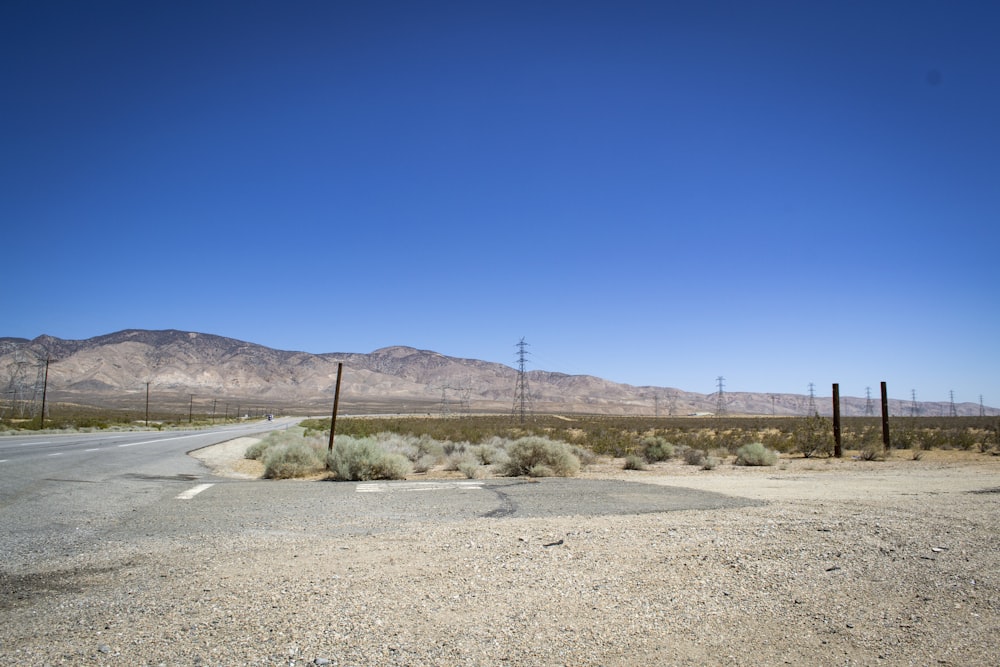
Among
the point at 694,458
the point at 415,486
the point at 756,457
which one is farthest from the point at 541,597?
the point at 756,457

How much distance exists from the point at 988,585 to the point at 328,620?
625 centimetres

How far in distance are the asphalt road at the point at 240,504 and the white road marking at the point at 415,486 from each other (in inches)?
0.9

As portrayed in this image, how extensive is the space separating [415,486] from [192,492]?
4798mm

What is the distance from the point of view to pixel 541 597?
5.52 metres

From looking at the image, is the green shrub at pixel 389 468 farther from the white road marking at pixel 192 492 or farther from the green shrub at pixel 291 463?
the white road marking at pixel 192 492

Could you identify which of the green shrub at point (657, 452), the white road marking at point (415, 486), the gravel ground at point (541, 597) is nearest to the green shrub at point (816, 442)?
the green shrub at point (657, 452)

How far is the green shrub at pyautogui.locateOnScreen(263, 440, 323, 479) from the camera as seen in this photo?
18031mm

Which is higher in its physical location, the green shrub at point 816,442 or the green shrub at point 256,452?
the green shrub at point 816,442

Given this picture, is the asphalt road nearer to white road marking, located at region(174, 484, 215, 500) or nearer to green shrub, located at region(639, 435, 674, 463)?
white road marking, located at region(174, 484, 215, 500)

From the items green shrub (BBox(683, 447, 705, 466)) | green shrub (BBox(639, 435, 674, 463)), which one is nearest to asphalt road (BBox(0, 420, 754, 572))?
green shrub (BBox(683, 447, 705, 466))

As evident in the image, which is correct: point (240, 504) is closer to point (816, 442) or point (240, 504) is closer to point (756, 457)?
point (756, 457)

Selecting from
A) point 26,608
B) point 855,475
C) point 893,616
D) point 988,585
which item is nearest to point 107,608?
point 26,608

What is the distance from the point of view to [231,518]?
31.8ft

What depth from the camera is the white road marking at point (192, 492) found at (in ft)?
39.8
